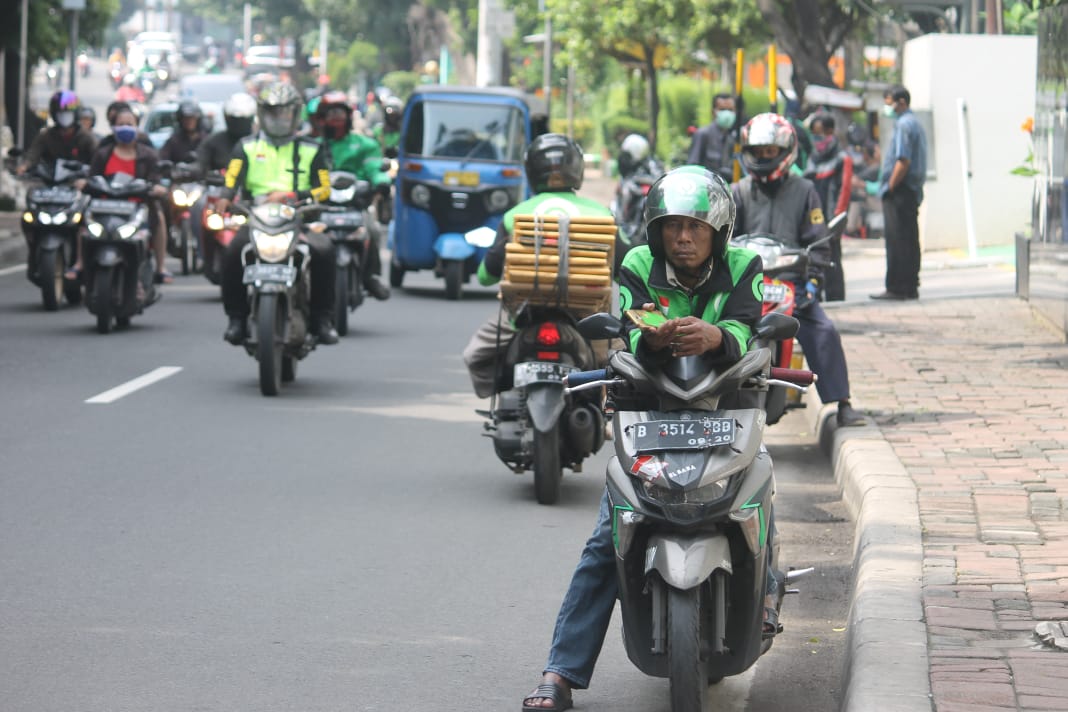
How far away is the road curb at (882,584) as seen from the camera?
5.21 meters

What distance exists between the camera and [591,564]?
5621 millimetres

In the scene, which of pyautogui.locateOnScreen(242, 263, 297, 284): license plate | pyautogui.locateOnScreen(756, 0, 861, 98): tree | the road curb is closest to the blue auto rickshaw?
pyautogui.locateOnScreen(242, 263, 297, 284): license plate

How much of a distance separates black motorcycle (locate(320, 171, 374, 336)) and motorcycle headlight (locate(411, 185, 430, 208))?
4434 millimetres

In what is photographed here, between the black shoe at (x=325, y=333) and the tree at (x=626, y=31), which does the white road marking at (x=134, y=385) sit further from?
the tree at (x=626, y=31)

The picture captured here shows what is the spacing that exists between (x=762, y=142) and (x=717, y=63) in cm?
4039

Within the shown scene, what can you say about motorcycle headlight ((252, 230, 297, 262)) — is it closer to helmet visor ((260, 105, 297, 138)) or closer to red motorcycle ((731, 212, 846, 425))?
helmet visor ((260, 105, 297, 138))

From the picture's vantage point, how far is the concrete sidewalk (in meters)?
5.33

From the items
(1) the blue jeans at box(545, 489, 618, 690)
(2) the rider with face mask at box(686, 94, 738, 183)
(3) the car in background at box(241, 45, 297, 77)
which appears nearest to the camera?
(1) the blue jeans at box(545, 489, 618, 690)

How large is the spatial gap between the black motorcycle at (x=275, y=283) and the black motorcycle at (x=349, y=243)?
2.66m

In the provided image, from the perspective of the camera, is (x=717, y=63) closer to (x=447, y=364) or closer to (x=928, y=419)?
(x=447, y=364)

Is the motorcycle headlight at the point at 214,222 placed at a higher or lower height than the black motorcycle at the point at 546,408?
higher

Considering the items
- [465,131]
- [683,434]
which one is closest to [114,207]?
[465,131]

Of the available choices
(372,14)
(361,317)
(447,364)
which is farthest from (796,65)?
(372,14)

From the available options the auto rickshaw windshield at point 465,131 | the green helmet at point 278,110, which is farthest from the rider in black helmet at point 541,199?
the auto rickshaw windshield at point 465,131
